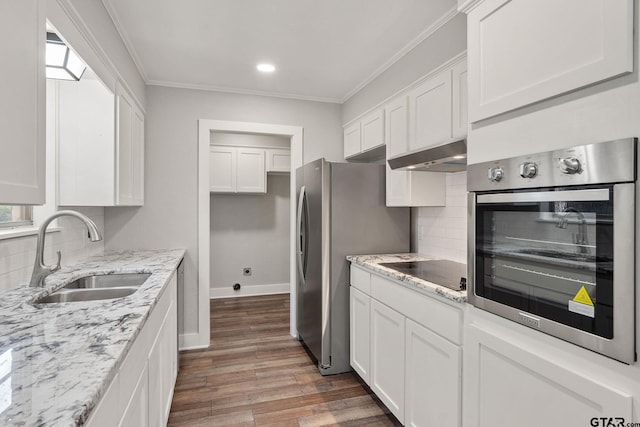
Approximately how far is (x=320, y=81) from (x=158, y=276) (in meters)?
2.20

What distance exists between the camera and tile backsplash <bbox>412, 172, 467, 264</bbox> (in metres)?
2.38

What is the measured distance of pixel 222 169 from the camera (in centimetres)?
469

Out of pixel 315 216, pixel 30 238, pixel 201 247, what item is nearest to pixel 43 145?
pixel 30 238

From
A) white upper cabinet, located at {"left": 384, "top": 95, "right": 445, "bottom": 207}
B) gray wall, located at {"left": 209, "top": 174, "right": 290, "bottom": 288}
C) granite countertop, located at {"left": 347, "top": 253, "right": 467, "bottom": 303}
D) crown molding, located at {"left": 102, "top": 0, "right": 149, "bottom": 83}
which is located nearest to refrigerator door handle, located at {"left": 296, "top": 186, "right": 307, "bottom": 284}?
granite countertop, located at {"left": 347, "top": 253, "right": 467, "bottom": 303}

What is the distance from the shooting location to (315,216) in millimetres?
2830

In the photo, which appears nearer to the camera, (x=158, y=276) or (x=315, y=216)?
(x=158, y=276)

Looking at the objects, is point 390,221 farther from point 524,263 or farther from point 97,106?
point 97,106

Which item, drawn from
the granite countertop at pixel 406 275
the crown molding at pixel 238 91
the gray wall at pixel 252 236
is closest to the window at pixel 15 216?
the crown molding at pixel 238 91

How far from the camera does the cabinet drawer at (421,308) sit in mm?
1578

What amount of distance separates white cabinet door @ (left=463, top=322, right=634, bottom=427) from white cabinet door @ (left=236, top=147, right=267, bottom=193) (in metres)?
3.79

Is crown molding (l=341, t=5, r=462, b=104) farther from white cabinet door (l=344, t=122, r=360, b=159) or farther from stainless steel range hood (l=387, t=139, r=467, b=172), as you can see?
stainless steel range hood (l=387, t=139, r=467, b=172)

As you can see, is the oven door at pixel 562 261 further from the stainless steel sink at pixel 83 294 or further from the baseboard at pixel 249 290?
the baseboard at pixel 249 290

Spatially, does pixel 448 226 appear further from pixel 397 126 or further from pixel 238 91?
pixel 238 91

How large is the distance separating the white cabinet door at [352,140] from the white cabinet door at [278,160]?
148 cm
